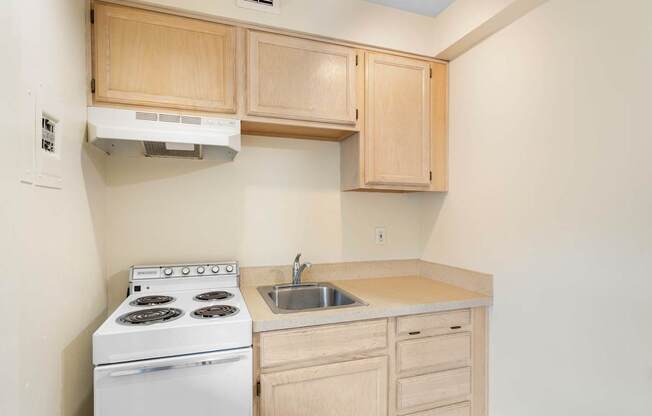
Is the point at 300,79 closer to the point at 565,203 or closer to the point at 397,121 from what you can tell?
the point at 397,121

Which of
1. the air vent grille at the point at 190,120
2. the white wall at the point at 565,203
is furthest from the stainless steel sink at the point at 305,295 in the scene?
the air vent grille at the point at 190,120

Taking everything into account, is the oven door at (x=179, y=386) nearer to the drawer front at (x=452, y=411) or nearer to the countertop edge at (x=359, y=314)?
the countertop edge at (x=359, y=314)

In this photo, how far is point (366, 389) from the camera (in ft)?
5.21

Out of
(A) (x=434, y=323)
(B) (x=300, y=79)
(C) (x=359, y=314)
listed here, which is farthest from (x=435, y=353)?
(B) (x=300, y=79)

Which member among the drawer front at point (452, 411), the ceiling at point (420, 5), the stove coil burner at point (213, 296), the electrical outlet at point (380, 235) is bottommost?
the drawer front at point (452, 411)

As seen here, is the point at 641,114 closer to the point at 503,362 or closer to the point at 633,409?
the point at 633,409

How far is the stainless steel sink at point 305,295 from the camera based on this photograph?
1.95 meters

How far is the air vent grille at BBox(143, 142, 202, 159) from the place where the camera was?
1606mm

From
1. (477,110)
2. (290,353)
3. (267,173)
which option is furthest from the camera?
(267,173)

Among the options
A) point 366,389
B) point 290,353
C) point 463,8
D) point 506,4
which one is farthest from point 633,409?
point 463,8

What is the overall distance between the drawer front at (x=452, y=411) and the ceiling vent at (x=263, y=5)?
2.23 meters

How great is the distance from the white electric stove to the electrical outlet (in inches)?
45.9

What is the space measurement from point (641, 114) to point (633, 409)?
41.4 inches

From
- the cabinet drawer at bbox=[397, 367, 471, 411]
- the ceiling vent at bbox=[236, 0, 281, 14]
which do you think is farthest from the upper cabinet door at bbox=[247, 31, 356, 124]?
the cabinet drawer at bbox=[397, 367, 471, 411]
